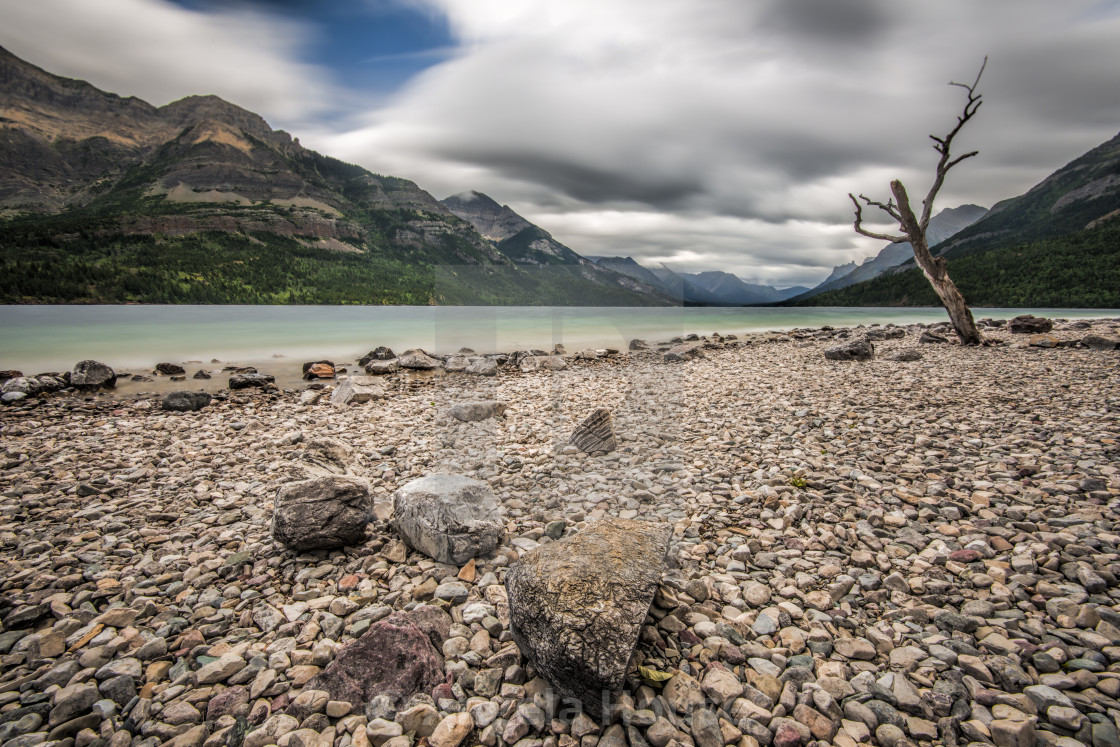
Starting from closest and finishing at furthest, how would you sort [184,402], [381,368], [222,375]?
[184,402] → [222,375] → [381,368]

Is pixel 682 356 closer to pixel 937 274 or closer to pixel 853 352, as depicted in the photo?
pixel 853 352

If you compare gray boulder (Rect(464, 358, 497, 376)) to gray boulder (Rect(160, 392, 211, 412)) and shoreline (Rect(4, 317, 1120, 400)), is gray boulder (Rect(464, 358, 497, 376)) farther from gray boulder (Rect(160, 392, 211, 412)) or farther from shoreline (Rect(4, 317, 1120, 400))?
gray boulder (Rect(160, 392, 211, 412))

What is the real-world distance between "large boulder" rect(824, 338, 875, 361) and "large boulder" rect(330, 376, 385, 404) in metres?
16.1

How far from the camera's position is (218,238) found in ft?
449

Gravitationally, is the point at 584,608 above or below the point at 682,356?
below

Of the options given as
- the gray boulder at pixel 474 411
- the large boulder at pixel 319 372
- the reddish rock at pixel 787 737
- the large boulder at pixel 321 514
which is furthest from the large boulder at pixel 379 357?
the reddish rock at pixel 787 737

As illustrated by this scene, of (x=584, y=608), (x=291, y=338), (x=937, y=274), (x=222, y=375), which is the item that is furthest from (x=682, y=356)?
(x=291, y=338)

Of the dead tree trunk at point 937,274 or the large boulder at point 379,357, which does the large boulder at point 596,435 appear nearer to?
the large boulder at point 379,357

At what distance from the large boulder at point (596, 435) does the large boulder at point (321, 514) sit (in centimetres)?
370

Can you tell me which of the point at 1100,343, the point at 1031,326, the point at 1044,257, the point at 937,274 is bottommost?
the point at 1100,343

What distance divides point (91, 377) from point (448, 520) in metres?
17.4

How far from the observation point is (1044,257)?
82.5 metres

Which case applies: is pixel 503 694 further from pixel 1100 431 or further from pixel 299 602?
pixel 1100 431

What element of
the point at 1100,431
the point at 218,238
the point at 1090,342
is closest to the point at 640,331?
the point at 1090,342
